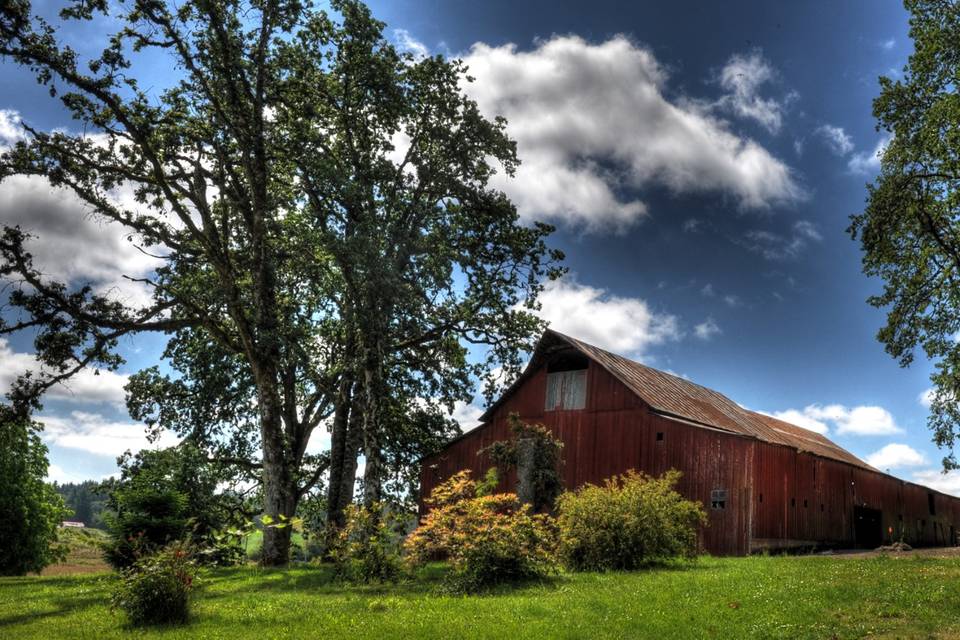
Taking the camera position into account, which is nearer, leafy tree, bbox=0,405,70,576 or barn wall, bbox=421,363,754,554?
barn wall, bbox=421,363,754,554

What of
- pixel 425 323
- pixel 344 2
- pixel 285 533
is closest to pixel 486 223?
pixel 425 323

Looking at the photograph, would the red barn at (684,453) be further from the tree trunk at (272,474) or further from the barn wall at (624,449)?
the tree trunk at (272,474)

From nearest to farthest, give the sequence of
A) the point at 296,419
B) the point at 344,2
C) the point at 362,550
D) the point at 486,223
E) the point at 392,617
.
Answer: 1. the point at 392,617
2. the point at 362,550
3. the point at 344,2
4. the point at 486,223
5. the point at 296,419

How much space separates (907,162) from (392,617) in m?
23.6

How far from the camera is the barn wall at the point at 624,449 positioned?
1024 inches

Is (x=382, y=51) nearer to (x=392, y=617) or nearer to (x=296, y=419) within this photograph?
(x=296, y=419)

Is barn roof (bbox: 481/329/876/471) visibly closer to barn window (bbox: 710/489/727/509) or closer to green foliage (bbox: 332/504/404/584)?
barn window (bbox: 710/489/727/509)

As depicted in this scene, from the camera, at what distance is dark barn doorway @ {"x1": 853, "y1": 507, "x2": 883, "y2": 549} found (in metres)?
35.8

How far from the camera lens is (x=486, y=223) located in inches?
1185

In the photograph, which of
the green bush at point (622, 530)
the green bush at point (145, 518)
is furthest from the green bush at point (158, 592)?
the green bush at point (622, 530)

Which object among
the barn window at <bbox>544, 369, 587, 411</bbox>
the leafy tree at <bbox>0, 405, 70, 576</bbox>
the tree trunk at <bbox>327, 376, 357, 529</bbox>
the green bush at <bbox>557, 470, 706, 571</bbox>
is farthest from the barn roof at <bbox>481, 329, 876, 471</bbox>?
the leafy tree at <bbox>0, 405, 70, 576</bbox>

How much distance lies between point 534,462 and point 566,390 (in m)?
5.18

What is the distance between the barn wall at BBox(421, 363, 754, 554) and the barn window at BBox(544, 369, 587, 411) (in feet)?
0.87

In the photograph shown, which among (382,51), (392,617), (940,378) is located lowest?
(392,617)
